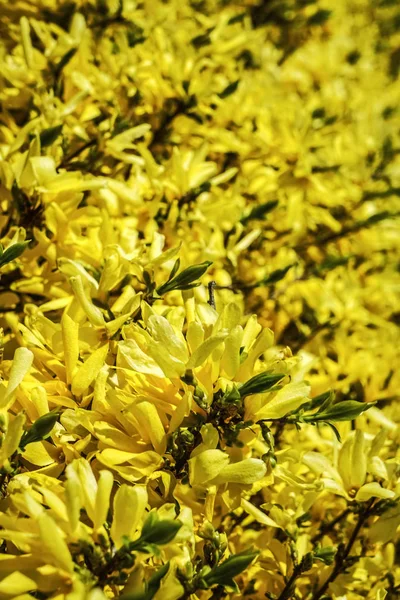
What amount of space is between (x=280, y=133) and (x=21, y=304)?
1151 mm

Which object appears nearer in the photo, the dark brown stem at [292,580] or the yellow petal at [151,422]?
the yellow petal at [151,422]

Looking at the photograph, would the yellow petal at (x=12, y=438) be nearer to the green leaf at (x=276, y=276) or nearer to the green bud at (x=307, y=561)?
the green bud at (x=307, y=561)

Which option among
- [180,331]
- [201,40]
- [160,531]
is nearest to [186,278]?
[180,331]

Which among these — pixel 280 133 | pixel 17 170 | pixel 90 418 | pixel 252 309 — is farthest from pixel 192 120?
pixel 90 418

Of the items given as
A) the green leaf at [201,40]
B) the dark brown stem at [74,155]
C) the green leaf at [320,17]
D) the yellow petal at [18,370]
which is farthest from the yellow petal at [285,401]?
the green leaf at [320,17]

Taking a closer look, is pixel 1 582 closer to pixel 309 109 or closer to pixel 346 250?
pixel 346 250

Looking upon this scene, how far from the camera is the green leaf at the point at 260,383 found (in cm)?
81

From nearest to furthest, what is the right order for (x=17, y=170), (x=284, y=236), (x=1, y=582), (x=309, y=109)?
(x=1, y=582)
(x=17, y=170)
(x=284, y=236)
(x=309, y=109)

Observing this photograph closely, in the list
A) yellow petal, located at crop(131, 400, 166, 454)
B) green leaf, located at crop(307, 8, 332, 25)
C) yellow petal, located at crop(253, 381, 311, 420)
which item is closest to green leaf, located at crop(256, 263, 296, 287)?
yellow petal, located at crop(253, 381, 311, 420)

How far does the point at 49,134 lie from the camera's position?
3.97 feet

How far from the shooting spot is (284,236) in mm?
1937

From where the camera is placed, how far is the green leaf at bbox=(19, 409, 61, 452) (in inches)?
30.0

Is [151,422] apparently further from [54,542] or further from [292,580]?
[292,580]

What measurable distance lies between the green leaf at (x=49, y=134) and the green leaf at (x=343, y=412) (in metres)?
0.81
